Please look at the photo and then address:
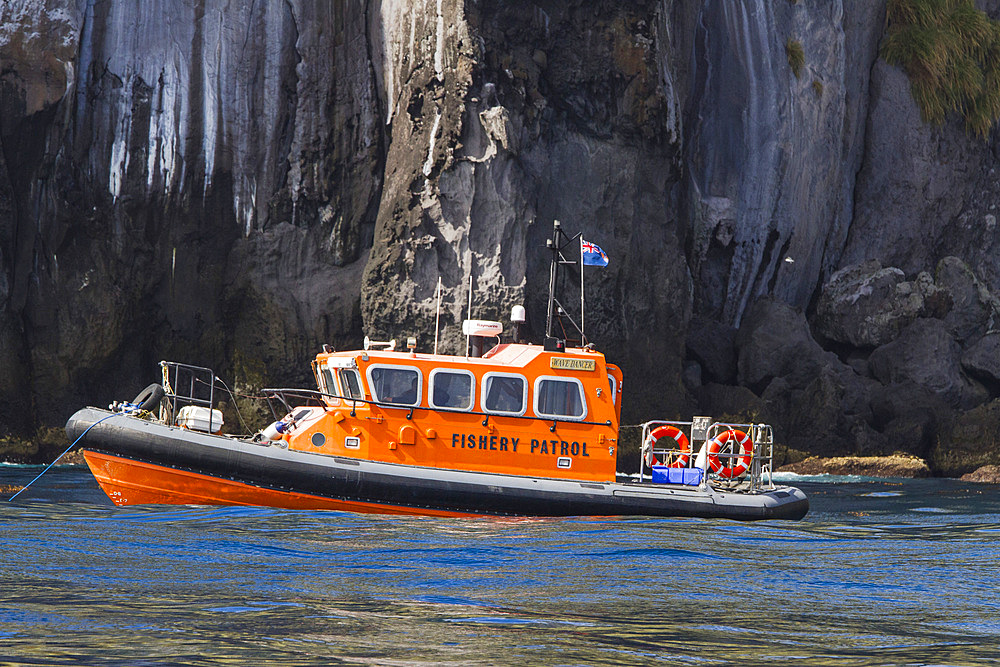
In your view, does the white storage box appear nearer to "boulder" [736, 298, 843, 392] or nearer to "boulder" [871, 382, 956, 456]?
"boulder" [736, 298, 843, 392]

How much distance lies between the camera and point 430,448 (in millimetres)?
13148

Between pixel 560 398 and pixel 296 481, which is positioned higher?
pixel 560 398

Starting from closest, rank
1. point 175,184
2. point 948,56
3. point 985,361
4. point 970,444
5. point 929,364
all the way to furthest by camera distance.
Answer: point 970,444, point 175,184, point 929,364, point 985,361, point 948,56

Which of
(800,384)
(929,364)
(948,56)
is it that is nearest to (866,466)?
(800,384)

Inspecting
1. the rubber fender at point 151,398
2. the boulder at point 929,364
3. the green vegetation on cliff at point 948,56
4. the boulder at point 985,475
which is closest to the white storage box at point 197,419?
the rubber fender at point 151,398

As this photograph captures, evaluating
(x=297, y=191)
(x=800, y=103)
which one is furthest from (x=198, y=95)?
(x=800, y=103)

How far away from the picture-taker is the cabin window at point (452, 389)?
13.1 m

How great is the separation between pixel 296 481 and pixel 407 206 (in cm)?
1103

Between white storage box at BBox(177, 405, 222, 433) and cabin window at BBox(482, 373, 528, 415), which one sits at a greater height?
cabin window at BBox(482, 373, 528, 415)

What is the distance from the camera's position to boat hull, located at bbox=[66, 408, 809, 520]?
1261 centimetres

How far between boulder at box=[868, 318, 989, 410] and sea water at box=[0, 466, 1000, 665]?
43.3 feet

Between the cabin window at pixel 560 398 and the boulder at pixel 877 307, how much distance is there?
52.3 feet

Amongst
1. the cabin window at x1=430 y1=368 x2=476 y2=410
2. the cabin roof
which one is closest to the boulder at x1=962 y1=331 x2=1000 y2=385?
the cabin roof

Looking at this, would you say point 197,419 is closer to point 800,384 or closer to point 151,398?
point 151,398
